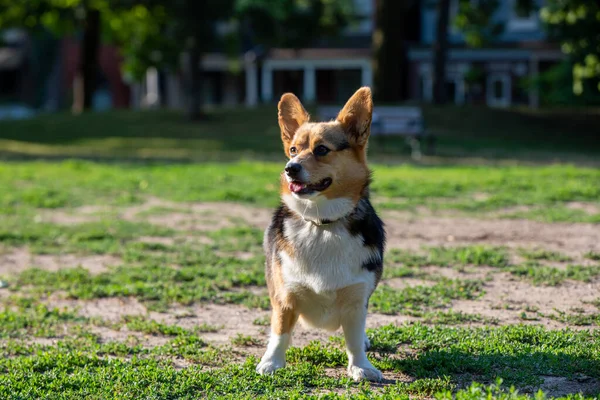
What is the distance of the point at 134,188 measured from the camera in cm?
1342

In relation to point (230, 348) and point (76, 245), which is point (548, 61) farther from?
point (230, 348)

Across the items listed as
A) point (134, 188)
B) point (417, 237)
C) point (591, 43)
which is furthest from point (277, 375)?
point (591, 43)

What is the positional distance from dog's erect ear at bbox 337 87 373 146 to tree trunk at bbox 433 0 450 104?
22.4 meters

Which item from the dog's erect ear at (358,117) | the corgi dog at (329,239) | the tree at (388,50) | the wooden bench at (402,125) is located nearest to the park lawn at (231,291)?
the corgi dog at (329,239)

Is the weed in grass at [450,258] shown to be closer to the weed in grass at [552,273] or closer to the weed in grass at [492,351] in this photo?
the weed in grass at [552,273]

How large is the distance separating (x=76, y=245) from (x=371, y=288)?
5.01 meters

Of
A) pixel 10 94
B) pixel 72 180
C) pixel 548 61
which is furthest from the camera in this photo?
pixel 10 94

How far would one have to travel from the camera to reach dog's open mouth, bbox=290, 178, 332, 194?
479cm

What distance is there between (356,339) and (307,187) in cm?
92

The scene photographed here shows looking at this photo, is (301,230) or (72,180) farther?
(72,180)

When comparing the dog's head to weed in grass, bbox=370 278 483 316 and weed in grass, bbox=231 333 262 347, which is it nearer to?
weed in grass, bbox=231 333 262 347

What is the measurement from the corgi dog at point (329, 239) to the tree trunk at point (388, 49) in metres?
20.2

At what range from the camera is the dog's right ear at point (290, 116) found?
524 centimetres

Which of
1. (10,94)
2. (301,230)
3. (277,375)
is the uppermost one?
(301,230)
